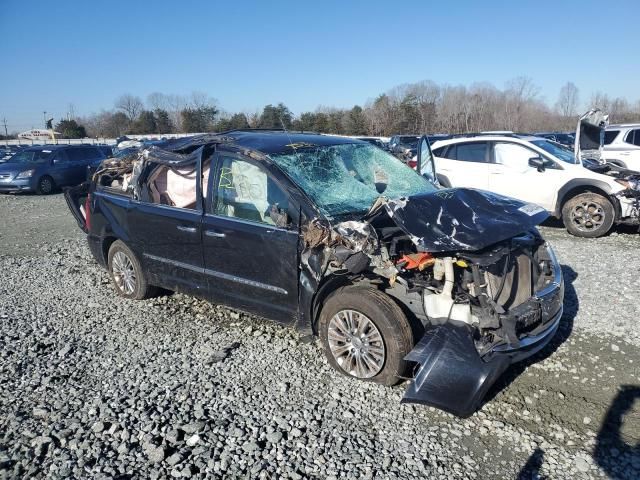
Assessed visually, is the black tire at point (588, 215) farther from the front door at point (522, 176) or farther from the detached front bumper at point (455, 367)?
the detached front bumper at point (455, 367)

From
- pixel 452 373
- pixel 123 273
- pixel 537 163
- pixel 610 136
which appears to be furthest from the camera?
pixel 610 136

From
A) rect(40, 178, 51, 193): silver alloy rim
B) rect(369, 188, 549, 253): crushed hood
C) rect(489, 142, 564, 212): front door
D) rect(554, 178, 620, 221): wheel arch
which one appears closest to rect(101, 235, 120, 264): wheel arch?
rect(369, 188, 549, 253): crushed hood

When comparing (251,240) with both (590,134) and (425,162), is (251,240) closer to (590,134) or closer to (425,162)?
(425,162)

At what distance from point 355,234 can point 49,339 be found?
10.8 feet

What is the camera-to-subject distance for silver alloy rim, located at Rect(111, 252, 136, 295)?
552 cm

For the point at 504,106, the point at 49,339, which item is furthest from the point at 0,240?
the point at 504,106

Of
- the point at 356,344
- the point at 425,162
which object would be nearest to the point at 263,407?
the point at 356,344

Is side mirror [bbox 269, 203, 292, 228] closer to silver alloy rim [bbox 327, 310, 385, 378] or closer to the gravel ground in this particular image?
silver alloy rim [bbox 327, 310, 385, 378]

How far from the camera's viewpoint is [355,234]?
11.5 feet

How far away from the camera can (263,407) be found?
3432 mm

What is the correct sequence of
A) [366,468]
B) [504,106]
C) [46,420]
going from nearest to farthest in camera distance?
[366,468] < [46,420] < [504,106]

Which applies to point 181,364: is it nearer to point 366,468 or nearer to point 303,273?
point 303,273

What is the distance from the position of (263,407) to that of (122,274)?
303 cm

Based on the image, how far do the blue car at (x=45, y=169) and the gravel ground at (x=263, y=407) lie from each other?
12479 millimetres
